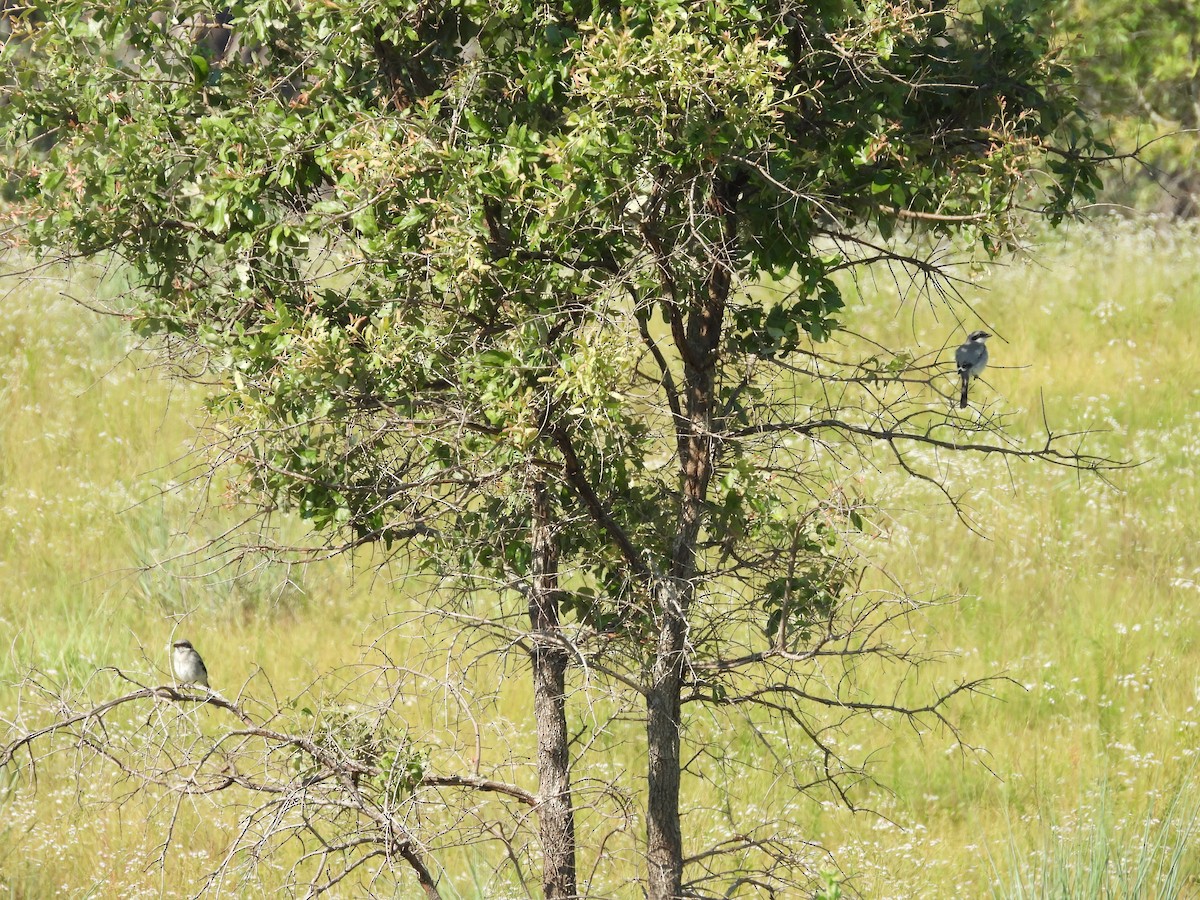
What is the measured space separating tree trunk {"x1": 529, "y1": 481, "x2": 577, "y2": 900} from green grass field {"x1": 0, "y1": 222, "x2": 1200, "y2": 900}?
76cm

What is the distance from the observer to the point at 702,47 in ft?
9.53

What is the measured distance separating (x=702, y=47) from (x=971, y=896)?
4.06 metres

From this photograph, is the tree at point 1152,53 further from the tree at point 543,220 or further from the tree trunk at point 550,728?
the tree trunk at point 550,728

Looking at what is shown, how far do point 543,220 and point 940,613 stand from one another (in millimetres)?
5212

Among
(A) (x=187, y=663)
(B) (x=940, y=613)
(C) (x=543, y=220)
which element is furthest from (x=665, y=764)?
(B) (x=940, y=613)

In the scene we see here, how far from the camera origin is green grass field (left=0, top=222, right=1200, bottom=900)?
5691 mm

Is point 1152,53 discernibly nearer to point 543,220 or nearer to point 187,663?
point 187,663

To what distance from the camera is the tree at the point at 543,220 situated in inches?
123

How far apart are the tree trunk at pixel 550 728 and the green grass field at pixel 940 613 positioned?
2.49ft

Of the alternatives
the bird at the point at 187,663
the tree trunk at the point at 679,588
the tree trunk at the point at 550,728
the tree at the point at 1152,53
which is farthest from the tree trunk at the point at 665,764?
the tree at the point at 1152,53

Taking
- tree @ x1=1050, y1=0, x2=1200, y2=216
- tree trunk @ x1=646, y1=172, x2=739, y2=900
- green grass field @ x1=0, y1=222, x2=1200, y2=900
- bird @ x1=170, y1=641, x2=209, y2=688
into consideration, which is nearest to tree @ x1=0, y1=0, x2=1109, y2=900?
tree trunk @ x1=646, y1=172, x2=739, y2=900

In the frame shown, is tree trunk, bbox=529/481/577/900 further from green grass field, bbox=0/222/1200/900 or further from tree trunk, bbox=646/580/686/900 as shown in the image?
green grass field, bbox=0/222/1200/900

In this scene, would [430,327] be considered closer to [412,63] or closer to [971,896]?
[412,63]

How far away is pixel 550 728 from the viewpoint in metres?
4.10
